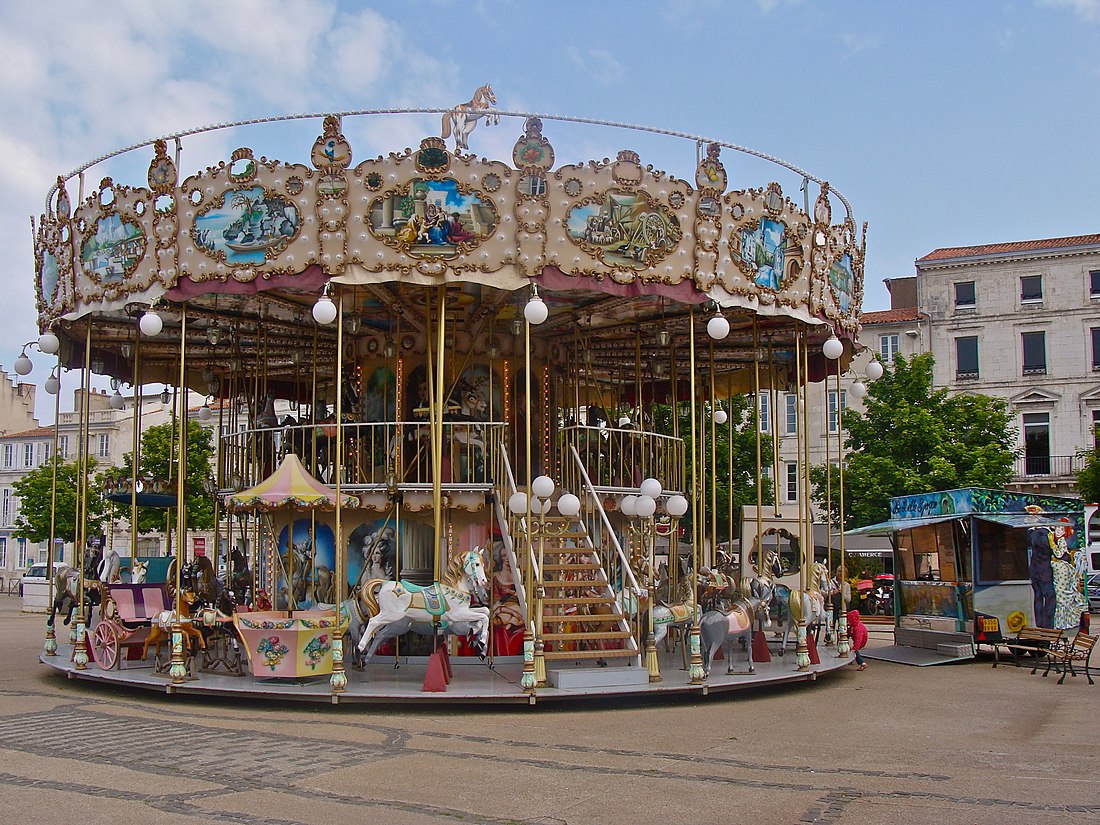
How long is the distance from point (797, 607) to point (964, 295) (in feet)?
120

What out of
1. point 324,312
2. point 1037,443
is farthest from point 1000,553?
point 1037,443

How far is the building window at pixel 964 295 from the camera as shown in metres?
50.6

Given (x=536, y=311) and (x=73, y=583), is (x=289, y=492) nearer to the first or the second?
(x=536, y=311)

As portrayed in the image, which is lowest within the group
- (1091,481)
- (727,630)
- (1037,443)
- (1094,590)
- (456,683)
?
(1094,590)

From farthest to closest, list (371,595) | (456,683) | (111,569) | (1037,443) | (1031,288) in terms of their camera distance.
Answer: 1. (1031,288)
2. (1037,443)
3. (111,569)
4. (371,595)
5. (456,683)

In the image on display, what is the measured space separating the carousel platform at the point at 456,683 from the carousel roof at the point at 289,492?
2.33 m

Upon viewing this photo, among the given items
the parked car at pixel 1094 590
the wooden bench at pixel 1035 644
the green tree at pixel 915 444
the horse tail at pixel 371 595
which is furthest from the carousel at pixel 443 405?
the parked car at pixel 1094 590

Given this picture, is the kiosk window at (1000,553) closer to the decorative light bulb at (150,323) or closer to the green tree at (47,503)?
the decorative light bulb at (150,323)

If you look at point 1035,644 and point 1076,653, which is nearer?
point 1076,653

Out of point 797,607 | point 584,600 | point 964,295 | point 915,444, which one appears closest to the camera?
point 584,600

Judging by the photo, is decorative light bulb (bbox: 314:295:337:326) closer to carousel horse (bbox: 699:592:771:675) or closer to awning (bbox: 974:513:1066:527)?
carousel horse (bbox: 699:592:771:675)

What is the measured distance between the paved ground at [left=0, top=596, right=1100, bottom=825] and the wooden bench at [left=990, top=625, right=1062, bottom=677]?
291 cm

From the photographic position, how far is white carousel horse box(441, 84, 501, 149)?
1734 centimetres

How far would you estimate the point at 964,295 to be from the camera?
50.7m
